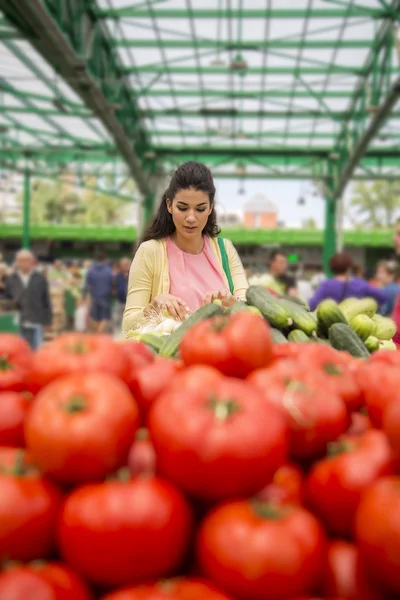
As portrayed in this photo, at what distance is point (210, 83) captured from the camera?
13.7 meters

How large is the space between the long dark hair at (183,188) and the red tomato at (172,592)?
7.81 ft

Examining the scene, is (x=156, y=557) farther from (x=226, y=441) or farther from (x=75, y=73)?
(x=75, y=73)

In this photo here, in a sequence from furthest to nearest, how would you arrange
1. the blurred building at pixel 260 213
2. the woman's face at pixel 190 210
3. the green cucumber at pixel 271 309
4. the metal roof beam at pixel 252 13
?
the blurred building at pixel 260 213
the metal roof beam at pixel 252 13
the woman's face at pixel 190 210
the green cucumber at pixel 271 309

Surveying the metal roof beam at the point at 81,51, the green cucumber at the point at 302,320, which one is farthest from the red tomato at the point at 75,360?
the metal roof beam at the point at 81,51

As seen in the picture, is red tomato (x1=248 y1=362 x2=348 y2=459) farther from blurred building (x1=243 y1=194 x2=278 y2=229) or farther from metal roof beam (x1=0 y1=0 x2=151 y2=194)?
blurred building (x1=243 y1=194 x2=278 y2=229)

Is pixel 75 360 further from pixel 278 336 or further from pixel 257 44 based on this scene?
pixel 257 44

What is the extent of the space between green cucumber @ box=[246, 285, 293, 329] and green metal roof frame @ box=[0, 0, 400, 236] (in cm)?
599

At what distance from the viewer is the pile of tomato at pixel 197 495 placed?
3.12 ft

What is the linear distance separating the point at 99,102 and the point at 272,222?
1868 inches

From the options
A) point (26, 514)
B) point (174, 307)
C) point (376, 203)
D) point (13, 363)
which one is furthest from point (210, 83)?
point (376, 203)

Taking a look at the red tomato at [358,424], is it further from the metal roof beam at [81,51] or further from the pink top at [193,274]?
the metal roof beam at [81,51]

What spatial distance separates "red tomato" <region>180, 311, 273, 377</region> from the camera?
1319 mm

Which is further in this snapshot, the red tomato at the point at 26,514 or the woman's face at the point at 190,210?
the woman's face at the point at 190,210

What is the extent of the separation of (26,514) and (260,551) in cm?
39
